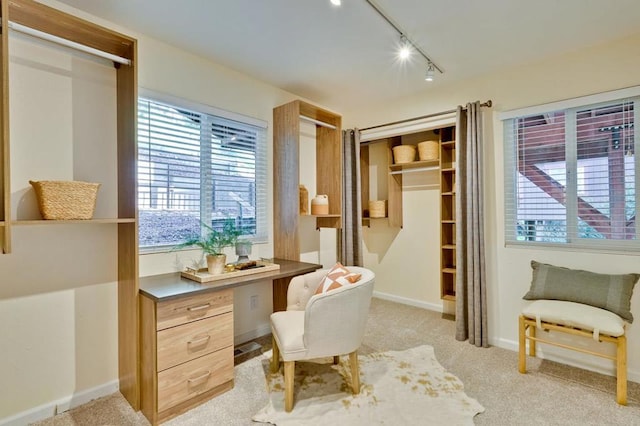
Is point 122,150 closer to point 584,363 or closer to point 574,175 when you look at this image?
point 574,175

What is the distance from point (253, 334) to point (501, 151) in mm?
2913

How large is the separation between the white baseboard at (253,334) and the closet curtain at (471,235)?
1867mm

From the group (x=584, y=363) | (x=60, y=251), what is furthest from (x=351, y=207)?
(x=60, y=251)

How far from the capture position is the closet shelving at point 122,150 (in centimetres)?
167

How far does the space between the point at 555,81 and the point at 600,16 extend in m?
0.60

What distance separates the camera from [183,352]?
6.27 ft

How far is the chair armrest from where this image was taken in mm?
2441

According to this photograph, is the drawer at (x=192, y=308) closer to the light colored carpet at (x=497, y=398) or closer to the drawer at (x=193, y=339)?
the drawer at (x=193, y=339)

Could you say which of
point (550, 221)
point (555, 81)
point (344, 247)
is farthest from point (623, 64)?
point (344, 247)

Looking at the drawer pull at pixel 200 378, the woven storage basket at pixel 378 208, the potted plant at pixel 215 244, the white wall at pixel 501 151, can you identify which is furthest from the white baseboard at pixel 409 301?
the drawer pull at pixel 200 378

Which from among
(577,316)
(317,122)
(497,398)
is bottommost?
(497,398)

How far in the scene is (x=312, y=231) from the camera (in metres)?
3.75

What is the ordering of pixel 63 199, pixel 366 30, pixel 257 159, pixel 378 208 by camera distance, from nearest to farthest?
pixel 63 199 → pixel 366 30 → pixel 257 159 → pixel 378 208

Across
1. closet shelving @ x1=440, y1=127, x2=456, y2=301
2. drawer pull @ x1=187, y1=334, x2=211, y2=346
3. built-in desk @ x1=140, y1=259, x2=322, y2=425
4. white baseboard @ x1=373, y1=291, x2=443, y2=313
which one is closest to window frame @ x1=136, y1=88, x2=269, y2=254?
built-in desk @ x1=140, y1=259, x2=322, y2=425
